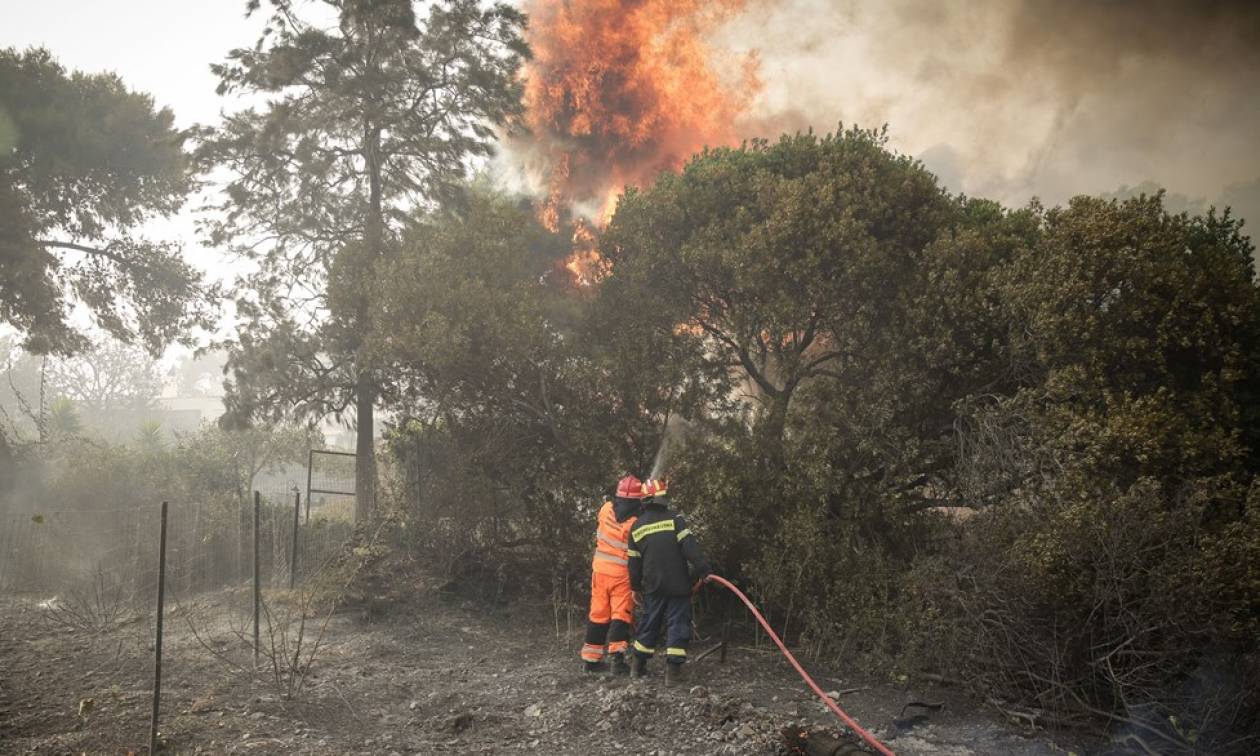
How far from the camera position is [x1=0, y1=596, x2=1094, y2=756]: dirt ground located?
6.79 metres

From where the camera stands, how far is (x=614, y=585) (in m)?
8.91

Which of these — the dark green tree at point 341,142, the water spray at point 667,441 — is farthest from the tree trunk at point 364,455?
the water spray at point 667,441

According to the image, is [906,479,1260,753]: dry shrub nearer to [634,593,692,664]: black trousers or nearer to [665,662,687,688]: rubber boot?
[634,593,692,664]: black trousers

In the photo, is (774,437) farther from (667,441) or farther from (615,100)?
(615,100)

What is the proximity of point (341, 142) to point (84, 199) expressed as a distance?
418 inches

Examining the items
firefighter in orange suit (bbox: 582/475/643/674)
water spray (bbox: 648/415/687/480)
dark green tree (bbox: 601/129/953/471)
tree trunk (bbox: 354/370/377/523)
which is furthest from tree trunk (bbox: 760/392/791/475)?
tree trunk (bbox: 354/370/377/523)

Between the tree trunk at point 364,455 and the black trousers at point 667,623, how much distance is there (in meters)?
7.79

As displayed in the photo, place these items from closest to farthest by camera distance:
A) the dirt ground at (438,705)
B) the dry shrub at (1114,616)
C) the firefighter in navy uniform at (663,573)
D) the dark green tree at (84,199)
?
1. the dry shrub at (1114,616)
2. the dirt ground at (438,705)
3. the firefighter in navy uniform at (663,573)
4. the dark green tree at (84,199)

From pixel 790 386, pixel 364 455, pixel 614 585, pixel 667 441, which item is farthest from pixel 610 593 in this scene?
pixel 364 455

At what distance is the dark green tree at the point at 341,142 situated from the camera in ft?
55.7

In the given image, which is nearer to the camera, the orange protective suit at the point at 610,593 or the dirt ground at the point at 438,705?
the dirt ground at the point at 438,705

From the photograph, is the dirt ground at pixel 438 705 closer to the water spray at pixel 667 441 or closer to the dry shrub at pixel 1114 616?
the dry shrub at pixel 1114 616

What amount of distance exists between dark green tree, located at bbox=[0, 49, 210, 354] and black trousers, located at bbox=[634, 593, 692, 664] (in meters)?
17.3

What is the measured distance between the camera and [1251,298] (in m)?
8.88
